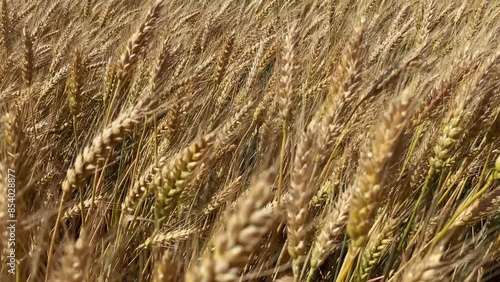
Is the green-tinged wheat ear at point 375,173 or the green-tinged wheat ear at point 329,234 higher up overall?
the green-tinged wheat ear at point 375,173

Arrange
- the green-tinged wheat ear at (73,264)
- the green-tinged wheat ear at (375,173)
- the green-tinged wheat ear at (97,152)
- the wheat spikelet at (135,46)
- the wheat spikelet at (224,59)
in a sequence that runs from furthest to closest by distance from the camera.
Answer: the wheat spikelet at (224,59) → the wheat spikelet at (135,46) → the green-tinged wheat ear at (97,152) → the green-tinged wheat ear at (375,173) → the green-tinged wheat ear at (73,264)

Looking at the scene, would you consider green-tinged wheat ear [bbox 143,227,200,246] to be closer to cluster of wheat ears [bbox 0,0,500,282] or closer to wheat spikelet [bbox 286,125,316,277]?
cluster of wheat ears [bbox 0,0,500,282]

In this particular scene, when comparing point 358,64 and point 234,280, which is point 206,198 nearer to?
point 358,64

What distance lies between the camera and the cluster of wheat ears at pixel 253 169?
0.84 meters

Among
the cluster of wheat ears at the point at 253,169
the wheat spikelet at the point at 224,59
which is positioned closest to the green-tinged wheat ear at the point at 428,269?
the cluster of wheat ears at the point at 253,169

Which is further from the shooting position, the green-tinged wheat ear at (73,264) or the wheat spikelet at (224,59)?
the wheat spikelet at (224,59)

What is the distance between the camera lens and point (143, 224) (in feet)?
4.22

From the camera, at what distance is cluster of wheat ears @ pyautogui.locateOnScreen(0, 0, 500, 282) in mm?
835

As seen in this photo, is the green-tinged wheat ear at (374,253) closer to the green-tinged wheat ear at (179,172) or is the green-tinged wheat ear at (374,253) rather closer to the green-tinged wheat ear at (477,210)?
the green-tinged wheat ear at (477,210)

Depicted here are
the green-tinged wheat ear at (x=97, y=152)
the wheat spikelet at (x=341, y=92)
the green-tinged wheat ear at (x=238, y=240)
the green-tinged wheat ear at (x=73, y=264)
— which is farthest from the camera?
the wheat spikelet at (x=341, y=92)

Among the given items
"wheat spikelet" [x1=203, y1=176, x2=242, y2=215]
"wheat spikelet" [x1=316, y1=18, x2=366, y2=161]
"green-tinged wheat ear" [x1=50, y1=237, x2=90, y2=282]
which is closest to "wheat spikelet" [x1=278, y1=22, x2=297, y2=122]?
"wheat spikelet" [x1=316, y1=18, x2=366, y2=161]

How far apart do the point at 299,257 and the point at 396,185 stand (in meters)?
0.61

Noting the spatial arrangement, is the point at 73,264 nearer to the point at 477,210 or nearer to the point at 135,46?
the point at 135,46

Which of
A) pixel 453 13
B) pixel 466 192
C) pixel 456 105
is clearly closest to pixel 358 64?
pixel 456 105
